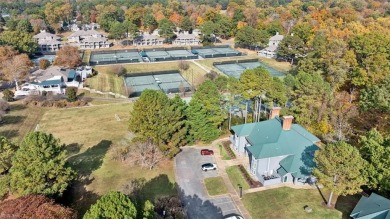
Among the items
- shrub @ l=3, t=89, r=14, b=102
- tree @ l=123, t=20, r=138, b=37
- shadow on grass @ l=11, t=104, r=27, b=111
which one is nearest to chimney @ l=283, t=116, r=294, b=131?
shadow on grass @ l=11, t=104, r=27, b=111

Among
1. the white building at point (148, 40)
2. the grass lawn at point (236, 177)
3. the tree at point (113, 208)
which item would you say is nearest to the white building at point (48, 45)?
the white building at point (148, 40)

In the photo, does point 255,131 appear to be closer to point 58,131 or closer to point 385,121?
point 385,121

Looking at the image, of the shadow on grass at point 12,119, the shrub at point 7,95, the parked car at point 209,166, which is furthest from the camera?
the shrub at point 7,95

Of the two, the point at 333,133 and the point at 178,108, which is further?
the point at 333,133

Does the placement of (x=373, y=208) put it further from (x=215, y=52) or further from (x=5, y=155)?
(x=215, y=52)

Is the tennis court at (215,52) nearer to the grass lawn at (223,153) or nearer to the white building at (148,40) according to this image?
the white building at (148,40)

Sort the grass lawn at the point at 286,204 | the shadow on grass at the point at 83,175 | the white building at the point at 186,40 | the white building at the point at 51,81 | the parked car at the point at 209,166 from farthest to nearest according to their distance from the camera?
the white building at the point at 186,40 → the white building at the point at 51,81 → the parked car at the point at 209,166 → the shadow on grass at the point at 83,175 → the grass lawn at the point at 286,204

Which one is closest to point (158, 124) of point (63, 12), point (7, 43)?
point (7, 43)
